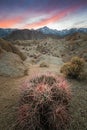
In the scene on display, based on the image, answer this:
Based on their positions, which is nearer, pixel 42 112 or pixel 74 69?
pixel 42 112

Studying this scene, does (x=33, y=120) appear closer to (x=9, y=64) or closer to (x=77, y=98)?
(x=77, y=98)

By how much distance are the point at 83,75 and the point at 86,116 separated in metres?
4.91

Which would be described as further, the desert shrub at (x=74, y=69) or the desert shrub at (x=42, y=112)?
the desert shrub at (x=74, y=69)

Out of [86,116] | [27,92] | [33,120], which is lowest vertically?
[86,116]

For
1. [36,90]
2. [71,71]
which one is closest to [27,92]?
[36,90]

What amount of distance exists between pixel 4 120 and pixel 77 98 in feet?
11.6

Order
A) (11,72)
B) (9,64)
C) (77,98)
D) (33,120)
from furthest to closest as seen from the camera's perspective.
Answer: (9,64) < (11,72) < (77,98) < (33,120)

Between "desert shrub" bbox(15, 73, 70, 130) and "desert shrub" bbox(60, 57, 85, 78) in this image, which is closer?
"desert shrub" bbox(15, 73, 70, 130)

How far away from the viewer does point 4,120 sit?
5684mm

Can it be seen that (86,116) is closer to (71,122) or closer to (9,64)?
(71,122)

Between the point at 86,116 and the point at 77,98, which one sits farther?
the point at 77,98

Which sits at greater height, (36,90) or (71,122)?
(36,90)

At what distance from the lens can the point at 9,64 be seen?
12.6 metres

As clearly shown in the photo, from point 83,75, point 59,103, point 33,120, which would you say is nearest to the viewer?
point 33,120
